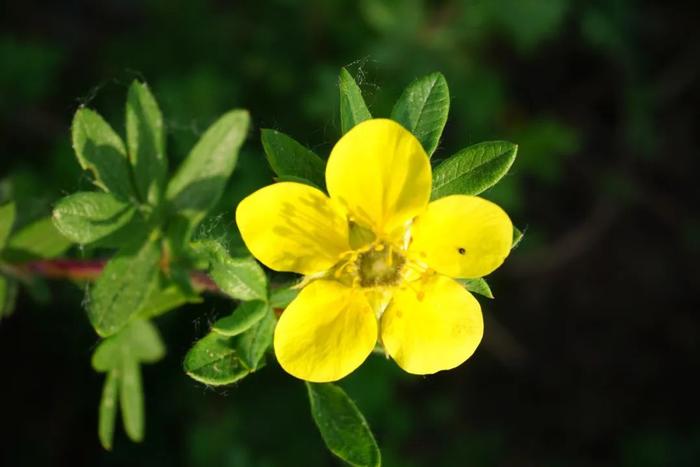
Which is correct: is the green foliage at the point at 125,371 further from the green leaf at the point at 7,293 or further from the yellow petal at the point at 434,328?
the yellow petal at the point at 434,328

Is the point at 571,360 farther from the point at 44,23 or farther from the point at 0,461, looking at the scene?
the point at 44,23

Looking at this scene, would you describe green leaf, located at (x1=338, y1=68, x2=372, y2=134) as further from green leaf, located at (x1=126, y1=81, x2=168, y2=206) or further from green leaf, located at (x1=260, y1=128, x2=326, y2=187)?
green leaf, located at (x1=126, y1=81, x2=168, y2=206)

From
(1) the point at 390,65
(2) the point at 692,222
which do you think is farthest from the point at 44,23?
(2) the point at 692,222

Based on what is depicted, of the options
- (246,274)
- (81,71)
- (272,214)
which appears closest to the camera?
(272,214)

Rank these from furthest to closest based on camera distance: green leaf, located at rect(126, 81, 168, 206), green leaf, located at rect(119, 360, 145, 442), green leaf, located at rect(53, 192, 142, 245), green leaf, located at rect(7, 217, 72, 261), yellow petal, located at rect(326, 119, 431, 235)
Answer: green leaf, located at rect(119, 360, 145, 442), green leaf, located at rect(7, 217, 72, 261), green leaf, located at rect(126, 81, 168, 206), green leaf, located at rect(53, 192, 142, 245), yellow petal, located at rect(326, 119, 431, 235)

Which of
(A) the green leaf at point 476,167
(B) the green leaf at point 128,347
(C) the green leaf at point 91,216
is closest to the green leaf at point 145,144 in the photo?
(C) the green leaf at point 91,216

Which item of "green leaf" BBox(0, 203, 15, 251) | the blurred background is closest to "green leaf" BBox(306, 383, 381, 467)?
"green leaf" BBox(0, 203, 15, 251)
